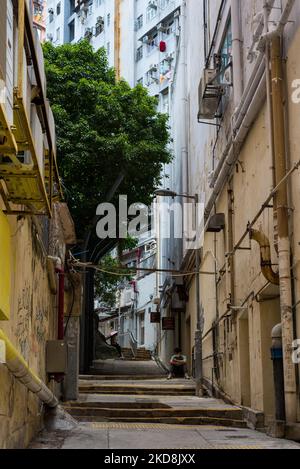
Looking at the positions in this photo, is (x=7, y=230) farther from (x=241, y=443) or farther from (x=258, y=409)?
(x=258, y=409)

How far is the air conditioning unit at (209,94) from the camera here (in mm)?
14641

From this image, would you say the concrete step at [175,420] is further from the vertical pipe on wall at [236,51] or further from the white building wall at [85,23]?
the white building wall at [85,23]

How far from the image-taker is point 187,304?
79.7 feet

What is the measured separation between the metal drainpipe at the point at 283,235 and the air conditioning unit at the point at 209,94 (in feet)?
16.9

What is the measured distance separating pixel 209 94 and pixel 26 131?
34.2 ft

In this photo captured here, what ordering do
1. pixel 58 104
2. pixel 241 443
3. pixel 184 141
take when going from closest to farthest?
pixel 241 443 < pixel 58 104 < pixel 184 141

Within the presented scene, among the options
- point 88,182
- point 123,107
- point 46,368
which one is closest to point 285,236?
point 46,368

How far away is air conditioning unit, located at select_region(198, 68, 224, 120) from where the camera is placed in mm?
14641

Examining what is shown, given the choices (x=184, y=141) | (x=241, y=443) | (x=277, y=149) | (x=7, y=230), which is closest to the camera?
(x=7, y=230)

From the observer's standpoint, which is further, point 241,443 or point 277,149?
point 277,149

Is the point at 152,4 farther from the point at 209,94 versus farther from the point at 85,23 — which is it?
the point at 209,94

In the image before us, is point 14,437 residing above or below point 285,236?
below
